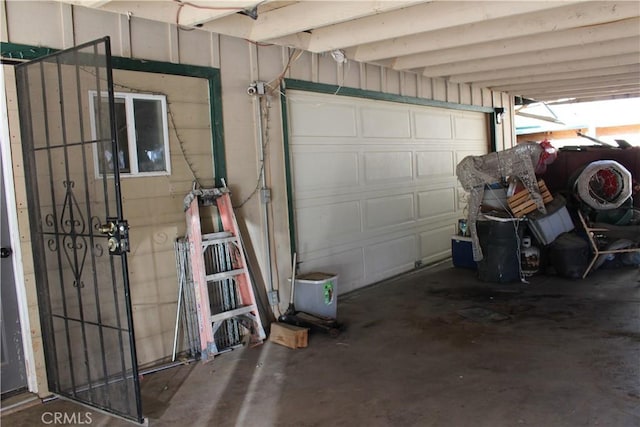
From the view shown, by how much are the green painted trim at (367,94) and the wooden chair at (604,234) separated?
7.91 ft

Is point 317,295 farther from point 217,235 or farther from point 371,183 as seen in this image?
point 371,183

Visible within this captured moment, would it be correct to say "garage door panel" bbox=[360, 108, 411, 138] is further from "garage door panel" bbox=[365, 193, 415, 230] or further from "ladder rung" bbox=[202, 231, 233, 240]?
"ladder rung" bbox=[202, 231, 233, 240]

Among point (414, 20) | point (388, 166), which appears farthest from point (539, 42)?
point (388, 166)

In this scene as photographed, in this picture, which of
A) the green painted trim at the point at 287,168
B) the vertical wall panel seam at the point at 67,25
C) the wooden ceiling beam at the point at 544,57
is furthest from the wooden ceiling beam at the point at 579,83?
the vertical wall panel seam at the point at 67,25

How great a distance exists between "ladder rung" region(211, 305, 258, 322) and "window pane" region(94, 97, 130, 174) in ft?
4.32

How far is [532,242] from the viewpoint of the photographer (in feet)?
21.4

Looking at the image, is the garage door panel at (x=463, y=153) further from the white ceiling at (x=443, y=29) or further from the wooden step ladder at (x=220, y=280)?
the wooden step ladder at (x=220, y=280)

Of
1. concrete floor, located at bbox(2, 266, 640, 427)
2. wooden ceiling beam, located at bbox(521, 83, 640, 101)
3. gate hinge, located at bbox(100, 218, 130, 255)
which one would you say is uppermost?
wooden ceiling beam, located at bbox(521, 83, 640, 101)

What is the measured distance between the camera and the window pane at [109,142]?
3080 mm

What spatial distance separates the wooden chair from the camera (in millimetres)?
6270

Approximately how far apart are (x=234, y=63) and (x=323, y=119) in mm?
1309

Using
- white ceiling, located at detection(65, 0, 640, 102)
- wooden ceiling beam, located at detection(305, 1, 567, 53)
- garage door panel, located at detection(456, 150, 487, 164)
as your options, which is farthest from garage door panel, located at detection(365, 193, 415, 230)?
wooden ceiling beam, located at detection(305, 1, 567, 53)

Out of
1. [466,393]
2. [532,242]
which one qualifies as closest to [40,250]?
[466,393]

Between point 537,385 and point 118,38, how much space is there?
3.78 m
